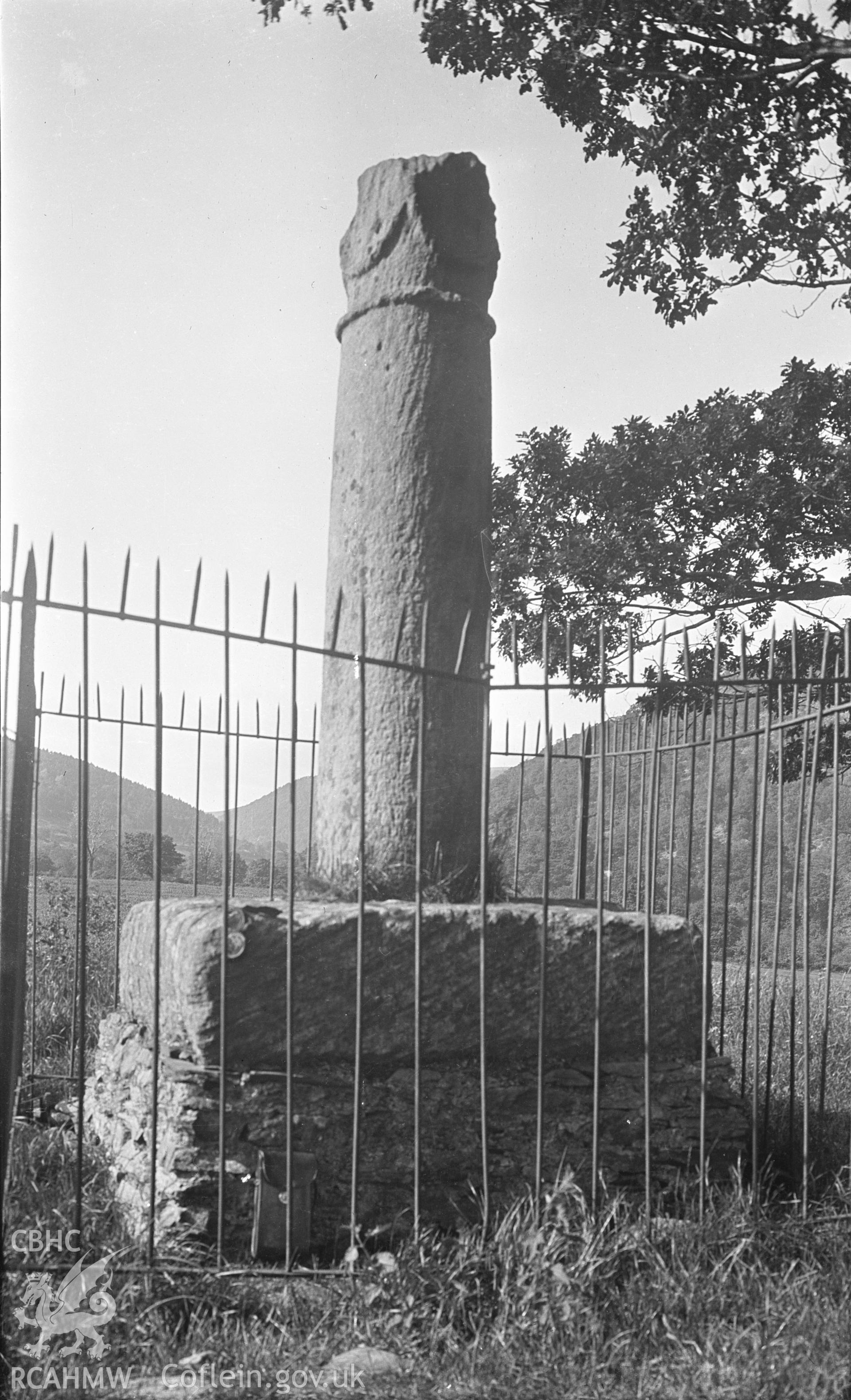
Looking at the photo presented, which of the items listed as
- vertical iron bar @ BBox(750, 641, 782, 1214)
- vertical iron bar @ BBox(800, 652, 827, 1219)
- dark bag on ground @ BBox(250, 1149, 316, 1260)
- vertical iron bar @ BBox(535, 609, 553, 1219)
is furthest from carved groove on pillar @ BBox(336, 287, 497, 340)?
dark bag on ground @ BBox(250, 1149, 316, 1260)

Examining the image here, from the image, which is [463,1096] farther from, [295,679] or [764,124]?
[764,124]

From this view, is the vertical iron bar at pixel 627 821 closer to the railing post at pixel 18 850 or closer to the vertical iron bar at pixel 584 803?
the vertical iron bar at pixel 584 803

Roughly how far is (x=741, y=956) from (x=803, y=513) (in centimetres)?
574

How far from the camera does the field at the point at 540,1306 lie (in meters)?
2.92

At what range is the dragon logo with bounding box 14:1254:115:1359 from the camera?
2945 millimetres

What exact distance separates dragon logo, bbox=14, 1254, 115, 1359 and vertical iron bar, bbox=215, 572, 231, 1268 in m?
0.34

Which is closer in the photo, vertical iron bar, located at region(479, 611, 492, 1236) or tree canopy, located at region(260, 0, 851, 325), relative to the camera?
vertical iron bar, located at region(479, 611, 492, 1236)

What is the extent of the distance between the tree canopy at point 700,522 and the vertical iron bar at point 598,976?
4.52m

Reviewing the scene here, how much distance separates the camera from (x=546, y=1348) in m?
3.05

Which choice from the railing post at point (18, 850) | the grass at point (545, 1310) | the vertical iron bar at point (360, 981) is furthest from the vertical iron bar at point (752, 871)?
the railing post at point (18, 850)

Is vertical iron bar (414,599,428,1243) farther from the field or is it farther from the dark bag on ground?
the dark bag on ground

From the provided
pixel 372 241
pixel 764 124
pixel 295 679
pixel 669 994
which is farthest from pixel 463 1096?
pixel 764 124

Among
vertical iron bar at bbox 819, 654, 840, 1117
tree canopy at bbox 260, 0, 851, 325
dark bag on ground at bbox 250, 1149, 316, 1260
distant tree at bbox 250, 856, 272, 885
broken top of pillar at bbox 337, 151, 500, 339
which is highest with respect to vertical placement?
tree canopy at bbox 260, 0, 851, 325

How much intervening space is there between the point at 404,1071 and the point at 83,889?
1.21 meters
